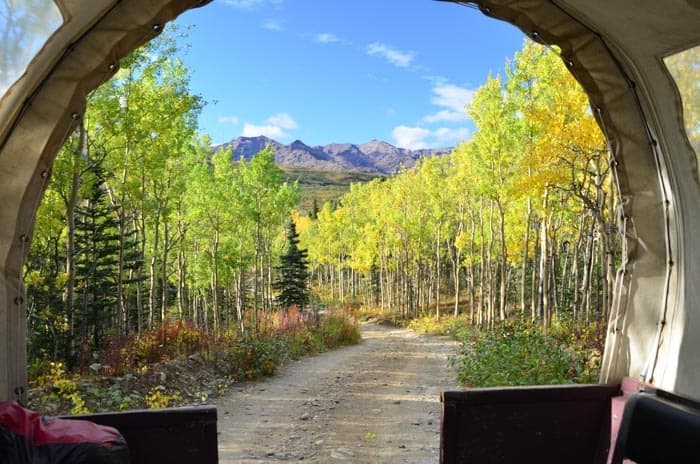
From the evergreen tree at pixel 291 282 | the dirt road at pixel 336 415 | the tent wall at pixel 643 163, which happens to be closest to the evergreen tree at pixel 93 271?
the dirt road at pixel 336 415

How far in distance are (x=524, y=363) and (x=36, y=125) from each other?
352 inches

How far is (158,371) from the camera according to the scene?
32.2ft

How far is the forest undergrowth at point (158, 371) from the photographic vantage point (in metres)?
7.70

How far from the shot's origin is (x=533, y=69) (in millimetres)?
17391

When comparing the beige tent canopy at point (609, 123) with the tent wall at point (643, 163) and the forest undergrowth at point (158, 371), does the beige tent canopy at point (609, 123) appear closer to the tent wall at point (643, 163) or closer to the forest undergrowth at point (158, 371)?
the tent wall at point (643, 163)

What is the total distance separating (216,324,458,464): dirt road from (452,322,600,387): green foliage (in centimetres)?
98

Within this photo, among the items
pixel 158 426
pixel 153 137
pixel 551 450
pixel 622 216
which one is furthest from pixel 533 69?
pixel 158 426

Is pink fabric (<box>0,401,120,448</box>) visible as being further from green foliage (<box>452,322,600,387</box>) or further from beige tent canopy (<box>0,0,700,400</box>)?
green foliage (<box>452,322,600,387</box>)

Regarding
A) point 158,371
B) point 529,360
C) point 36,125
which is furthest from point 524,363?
point 36,125

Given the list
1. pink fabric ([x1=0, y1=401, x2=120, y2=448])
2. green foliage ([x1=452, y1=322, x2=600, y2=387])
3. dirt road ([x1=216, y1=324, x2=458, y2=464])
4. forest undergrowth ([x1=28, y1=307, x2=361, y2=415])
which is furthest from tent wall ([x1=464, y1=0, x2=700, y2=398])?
forest undergrowth ([x1=28, y1=307, x2=361, y2=415])

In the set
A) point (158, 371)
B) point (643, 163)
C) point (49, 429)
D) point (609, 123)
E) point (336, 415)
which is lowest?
point (336, 415)

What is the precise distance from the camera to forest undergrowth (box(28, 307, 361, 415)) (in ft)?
25.3

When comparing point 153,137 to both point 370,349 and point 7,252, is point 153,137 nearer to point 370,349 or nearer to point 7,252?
point 370,349

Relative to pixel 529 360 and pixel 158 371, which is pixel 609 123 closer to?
pixel 529 360
